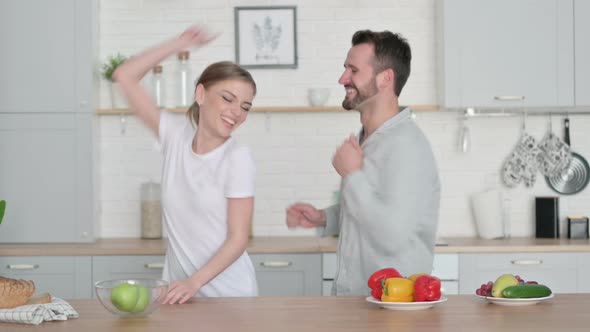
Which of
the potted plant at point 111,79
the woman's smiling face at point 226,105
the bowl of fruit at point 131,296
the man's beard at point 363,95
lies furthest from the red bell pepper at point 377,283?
the potted plant at point 111,79

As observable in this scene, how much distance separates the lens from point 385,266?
297cm

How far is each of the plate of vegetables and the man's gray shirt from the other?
13.2 inches

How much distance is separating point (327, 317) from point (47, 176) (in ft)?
9.58

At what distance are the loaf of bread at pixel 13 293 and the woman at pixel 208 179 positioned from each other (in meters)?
0.52

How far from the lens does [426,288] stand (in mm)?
2479

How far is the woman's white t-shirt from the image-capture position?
2.88m

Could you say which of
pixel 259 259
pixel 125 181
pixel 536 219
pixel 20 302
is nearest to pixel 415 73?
pixel 536 219

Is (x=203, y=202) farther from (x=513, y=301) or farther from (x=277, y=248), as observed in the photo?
(x=277, y=248)

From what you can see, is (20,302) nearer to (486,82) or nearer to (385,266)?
(385,266)

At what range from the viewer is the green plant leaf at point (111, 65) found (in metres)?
5.12

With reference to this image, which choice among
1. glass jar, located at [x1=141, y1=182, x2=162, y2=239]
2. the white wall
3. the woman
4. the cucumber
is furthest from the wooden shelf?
the cucumber

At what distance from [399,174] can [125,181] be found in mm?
2761

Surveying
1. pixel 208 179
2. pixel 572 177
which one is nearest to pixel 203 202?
pixel 208 179

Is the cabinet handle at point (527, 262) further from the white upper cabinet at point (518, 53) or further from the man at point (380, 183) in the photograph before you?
the man at point (380, 183)
